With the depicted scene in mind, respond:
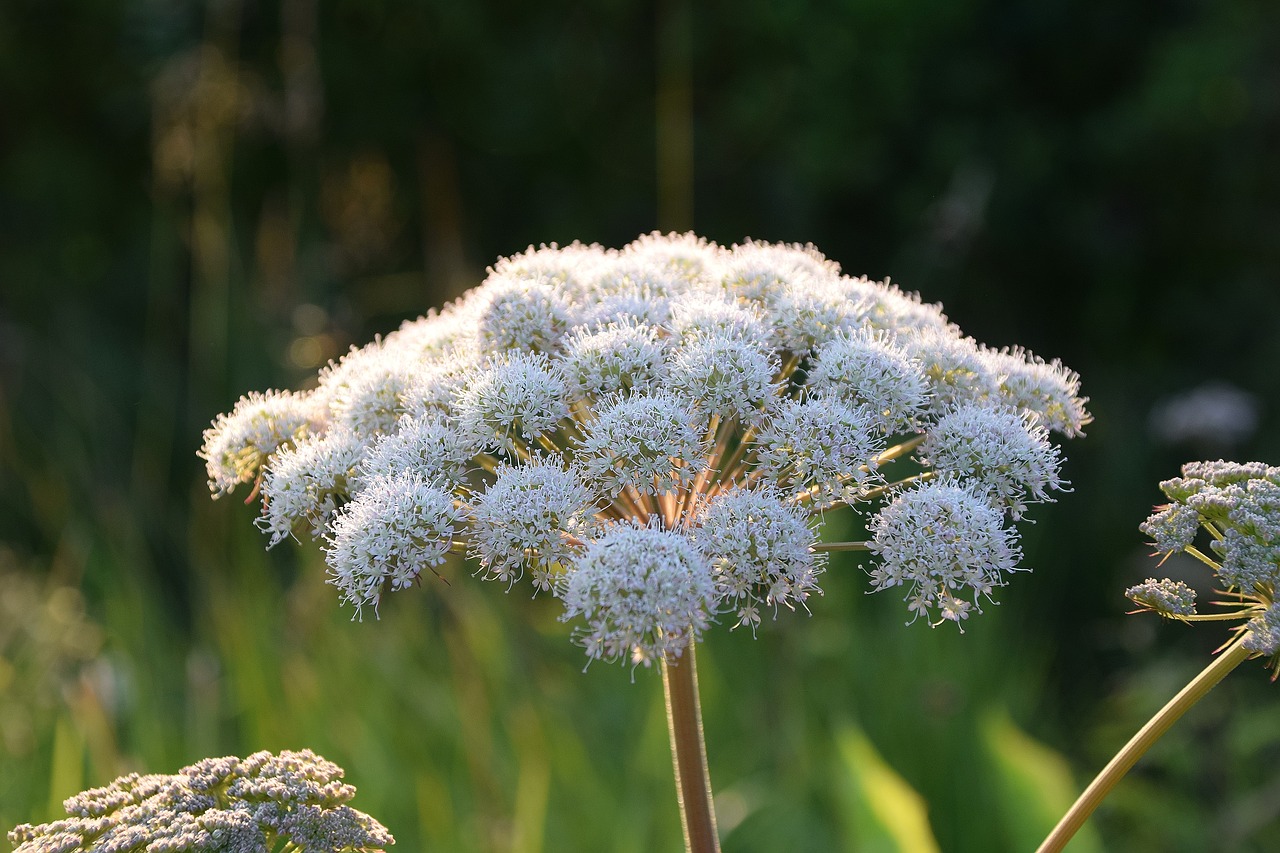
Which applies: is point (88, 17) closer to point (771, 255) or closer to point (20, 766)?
point (20, 766)

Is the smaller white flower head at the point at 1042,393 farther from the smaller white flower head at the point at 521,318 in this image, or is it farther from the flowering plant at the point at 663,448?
the smaller white flower head at the point at 521,318

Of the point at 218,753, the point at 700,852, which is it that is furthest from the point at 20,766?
the point at 700,852

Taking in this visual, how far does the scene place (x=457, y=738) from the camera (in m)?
4.61

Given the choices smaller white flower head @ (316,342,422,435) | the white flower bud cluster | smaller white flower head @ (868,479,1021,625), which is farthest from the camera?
smaller white flower head @ (316,342,422,435)

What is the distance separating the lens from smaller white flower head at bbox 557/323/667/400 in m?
2.23

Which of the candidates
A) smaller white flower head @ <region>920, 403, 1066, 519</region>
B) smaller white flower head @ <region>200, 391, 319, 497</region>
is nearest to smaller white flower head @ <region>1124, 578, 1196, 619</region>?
smaller white flower head @ <region>920, 403, 1066, 519</region>

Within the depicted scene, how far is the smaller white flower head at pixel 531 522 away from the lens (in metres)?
1.95

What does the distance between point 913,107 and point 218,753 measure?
880 cm

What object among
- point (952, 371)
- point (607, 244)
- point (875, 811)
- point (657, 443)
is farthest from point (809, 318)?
point (607, 244)

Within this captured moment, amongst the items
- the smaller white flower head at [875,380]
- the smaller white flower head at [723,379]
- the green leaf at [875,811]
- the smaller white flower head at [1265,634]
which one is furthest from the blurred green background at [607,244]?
the smaller white flower head at [1265,634]

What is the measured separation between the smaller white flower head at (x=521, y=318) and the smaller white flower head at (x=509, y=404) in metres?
0.17

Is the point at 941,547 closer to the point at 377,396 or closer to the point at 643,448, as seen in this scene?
the point at 643,448

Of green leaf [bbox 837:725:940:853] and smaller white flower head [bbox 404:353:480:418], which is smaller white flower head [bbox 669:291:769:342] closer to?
smaller white flower head [bbox 404:353:480:418]

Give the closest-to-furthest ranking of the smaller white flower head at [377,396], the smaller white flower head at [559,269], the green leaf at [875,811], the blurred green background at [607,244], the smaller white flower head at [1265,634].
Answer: the smaller white flower head at [1265,634]
the smaller white flower head at [377,396]
the smaller white flower head at [559,269]
the green leaf at [875,811]
the blurred green background at [607,244]
